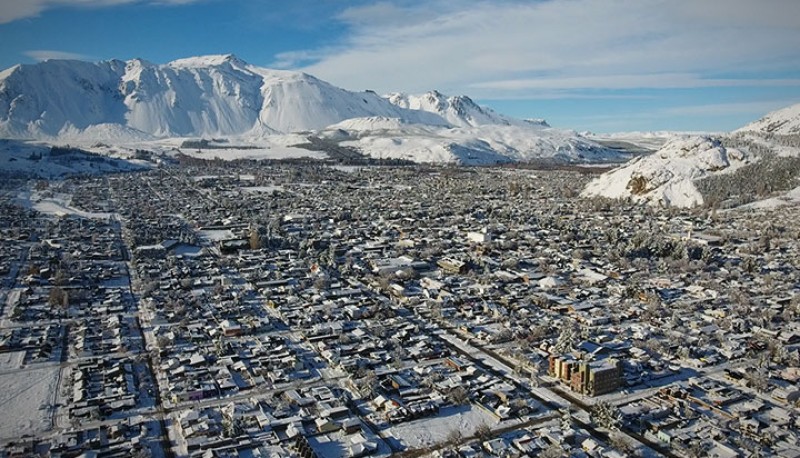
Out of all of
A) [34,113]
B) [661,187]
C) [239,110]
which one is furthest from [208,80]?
[661,187]

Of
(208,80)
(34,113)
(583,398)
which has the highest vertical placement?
(208,80)

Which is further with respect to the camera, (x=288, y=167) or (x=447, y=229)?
(x=288, y=167)

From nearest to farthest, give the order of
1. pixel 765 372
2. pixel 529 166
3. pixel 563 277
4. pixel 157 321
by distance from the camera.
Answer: pixel 765 372 < pixel 157 321 < pixel 563 277 < pixel 529 166

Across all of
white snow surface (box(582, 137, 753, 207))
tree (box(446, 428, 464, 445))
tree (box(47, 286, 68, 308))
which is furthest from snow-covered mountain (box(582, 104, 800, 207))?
tree (box(47, 286, 68, 308))

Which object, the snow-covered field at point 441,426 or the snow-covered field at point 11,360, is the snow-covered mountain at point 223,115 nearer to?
the snow-covered field at point 11,360

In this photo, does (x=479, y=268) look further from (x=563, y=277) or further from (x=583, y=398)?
(x=583, y=398)

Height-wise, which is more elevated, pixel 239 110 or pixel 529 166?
pixel 239 110

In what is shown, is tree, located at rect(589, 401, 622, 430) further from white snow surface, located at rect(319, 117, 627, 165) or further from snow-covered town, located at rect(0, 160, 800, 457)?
white snow surface, located at rect(319, 117, 627, 165)

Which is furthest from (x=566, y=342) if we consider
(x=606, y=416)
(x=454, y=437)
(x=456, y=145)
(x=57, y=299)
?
(x=456, y=145)
